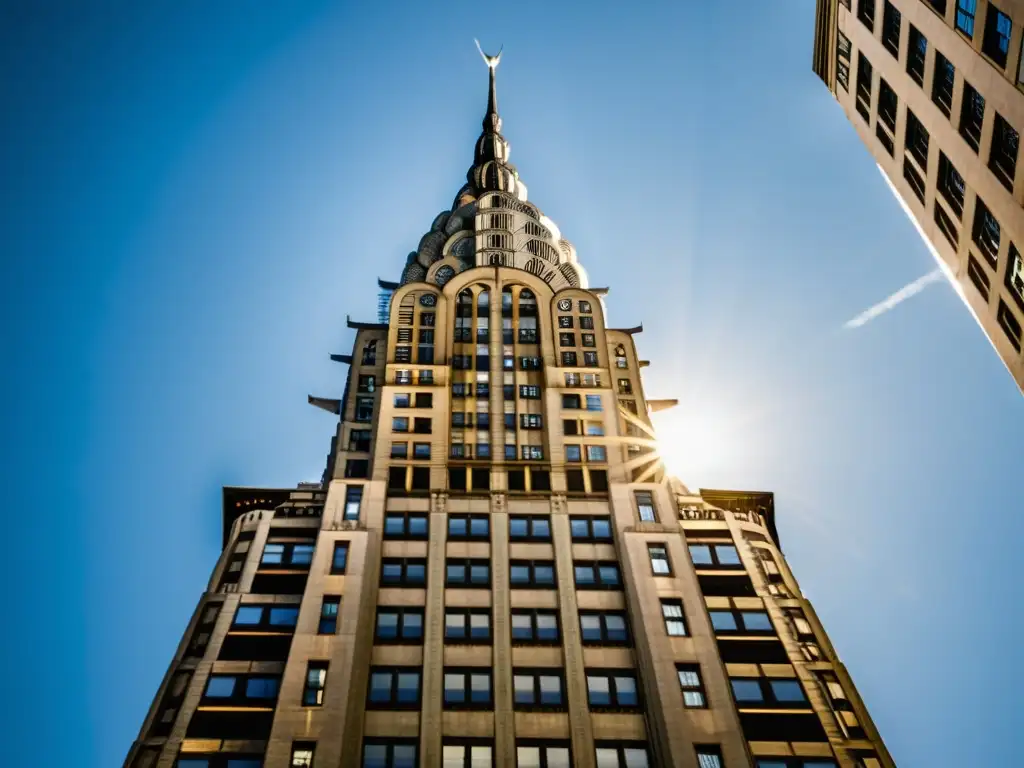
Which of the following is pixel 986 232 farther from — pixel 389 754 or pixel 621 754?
pixel 389 754

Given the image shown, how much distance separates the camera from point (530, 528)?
59.6m

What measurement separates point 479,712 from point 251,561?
823 inches

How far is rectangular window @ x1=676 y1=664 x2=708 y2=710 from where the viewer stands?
4712 centimetres

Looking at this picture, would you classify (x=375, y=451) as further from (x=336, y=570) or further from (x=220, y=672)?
(x=220, y=672)

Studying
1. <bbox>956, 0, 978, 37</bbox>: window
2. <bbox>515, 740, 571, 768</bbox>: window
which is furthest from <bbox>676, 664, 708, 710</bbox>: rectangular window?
<bbox>956, 0, 978, 37</bbox>: window

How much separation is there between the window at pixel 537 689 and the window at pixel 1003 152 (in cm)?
3471

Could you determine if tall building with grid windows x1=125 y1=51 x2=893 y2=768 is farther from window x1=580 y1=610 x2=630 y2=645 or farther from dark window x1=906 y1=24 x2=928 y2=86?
dark window x1=906 y1=24 x2=928 y2=86

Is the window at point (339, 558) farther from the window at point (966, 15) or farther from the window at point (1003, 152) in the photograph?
the window at point (966, 15)

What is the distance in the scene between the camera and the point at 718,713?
46.2m

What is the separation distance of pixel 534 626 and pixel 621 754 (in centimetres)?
953

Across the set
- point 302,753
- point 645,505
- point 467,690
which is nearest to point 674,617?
point 645,505

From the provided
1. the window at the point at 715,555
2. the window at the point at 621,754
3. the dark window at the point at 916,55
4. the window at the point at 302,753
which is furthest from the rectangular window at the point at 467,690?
the dark window at the point at 916,55

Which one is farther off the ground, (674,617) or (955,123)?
(955,123)

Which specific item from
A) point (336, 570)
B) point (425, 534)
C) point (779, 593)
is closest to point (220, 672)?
point (336, 570)
